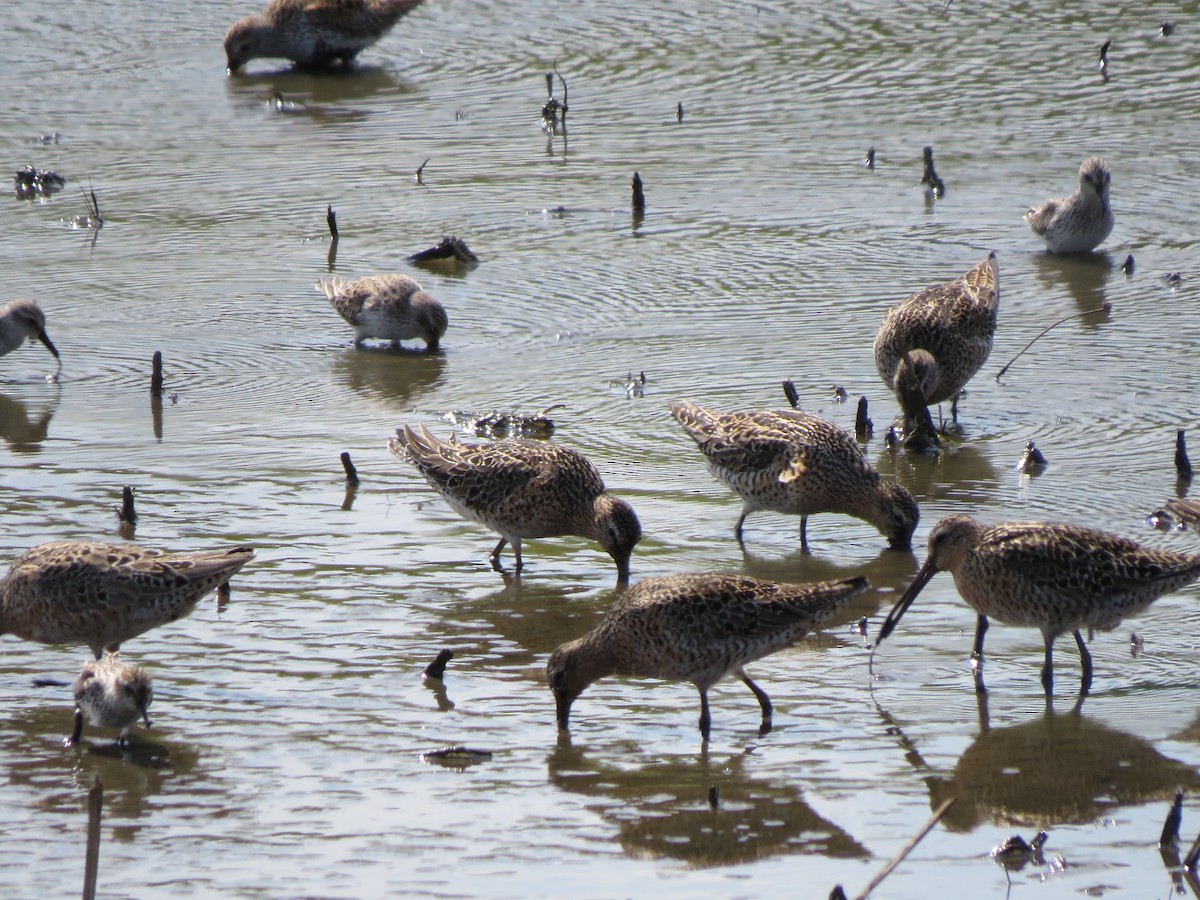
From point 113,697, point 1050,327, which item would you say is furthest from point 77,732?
point 1050,327

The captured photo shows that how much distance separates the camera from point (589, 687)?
7758mm

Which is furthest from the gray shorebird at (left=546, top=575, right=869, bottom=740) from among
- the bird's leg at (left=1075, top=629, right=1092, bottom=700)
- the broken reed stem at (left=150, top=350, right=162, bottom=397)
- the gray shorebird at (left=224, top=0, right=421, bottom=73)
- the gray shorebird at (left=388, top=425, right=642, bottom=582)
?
the gray shorebird at (left=224, top=0, right=421, bottom=73)

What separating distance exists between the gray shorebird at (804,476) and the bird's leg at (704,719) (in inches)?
85.0

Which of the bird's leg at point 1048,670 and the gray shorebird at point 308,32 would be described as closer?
the bird's leg at point 1048,670

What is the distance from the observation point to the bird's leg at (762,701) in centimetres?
716

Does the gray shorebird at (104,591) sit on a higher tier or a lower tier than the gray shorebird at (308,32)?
lower

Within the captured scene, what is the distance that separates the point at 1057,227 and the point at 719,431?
190 inches

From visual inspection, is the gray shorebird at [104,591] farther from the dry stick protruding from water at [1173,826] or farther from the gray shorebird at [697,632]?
the dry stick protruding from water at [1173,826]

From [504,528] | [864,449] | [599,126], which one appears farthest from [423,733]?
[599,126]

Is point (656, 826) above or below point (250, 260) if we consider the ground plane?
below

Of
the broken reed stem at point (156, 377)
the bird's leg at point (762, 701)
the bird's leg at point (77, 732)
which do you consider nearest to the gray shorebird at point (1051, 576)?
the bird's leg at point (762, 701)

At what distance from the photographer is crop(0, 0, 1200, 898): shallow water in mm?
6391

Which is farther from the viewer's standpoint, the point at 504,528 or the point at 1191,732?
the point at 504,528

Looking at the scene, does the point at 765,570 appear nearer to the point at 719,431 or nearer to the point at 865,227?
the point at 719,431
